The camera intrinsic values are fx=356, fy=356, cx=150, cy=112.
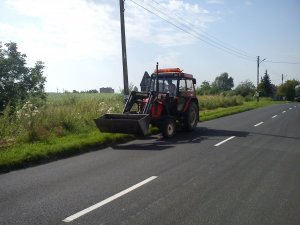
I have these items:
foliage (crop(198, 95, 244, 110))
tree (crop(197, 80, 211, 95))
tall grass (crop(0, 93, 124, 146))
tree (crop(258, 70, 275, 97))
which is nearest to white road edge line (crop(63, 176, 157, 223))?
tall grass (crop(0, 93, 124, 146))

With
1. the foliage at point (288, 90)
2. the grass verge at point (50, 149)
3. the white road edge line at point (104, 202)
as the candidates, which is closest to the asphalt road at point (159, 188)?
the white road edge line at point (104, 202)

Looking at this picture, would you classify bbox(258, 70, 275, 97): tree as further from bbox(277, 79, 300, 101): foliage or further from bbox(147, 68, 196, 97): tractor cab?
bbox(147, 68, 196, 97): tractor cab

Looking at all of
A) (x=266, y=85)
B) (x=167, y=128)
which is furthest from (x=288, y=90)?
(x=167, y=128)

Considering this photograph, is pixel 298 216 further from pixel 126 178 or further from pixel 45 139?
pixel 45 139

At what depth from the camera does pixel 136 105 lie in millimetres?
15203

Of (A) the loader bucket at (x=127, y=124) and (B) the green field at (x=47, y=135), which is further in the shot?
(A) the loader bucket at (x=127, y=124)

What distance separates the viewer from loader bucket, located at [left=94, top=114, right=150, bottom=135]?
39.5 feet

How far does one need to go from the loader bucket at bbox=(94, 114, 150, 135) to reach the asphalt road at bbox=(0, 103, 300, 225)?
147 cm

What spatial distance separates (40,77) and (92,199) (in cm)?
2412

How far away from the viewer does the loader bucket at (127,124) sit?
12.1 m

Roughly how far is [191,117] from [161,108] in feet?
8.72

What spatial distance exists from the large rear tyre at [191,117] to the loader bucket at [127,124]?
3.85 m

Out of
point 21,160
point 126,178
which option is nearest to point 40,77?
point 21,160

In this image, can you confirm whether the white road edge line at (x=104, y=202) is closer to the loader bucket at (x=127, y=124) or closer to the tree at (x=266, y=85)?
the loader bucket at (x=127, y=124)
